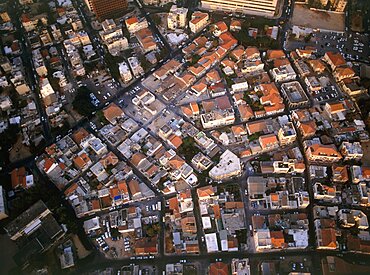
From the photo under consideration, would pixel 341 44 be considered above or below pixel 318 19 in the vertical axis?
below

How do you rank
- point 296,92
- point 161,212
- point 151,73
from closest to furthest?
point 161,212 < point 296,92 < point 151,73

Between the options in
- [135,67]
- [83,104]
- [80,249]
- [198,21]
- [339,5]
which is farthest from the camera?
[339,5]

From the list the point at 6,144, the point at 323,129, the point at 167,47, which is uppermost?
the point at 167,47

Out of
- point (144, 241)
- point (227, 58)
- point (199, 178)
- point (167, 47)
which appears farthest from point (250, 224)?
point (167, 47)

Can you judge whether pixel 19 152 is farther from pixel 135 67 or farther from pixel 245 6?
pixel 245 6

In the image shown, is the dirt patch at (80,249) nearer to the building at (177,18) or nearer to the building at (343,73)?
the building at (177,18)

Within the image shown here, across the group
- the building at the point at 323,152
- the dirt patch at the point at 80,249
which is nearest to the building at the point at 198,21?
the building at the point at 323,152

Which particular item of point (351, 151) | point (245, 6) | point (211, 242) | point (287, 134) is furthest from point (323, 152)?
point (245, 6)

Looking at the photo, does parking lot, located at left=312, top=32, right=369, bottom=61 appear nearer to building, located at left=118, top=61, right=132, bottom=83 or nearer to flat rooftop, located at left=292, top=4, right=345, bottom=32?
flat rooftop, located at left=292, top=4, right=345, bottom=32

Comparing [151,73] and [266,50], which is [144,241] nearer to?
[151,73]
